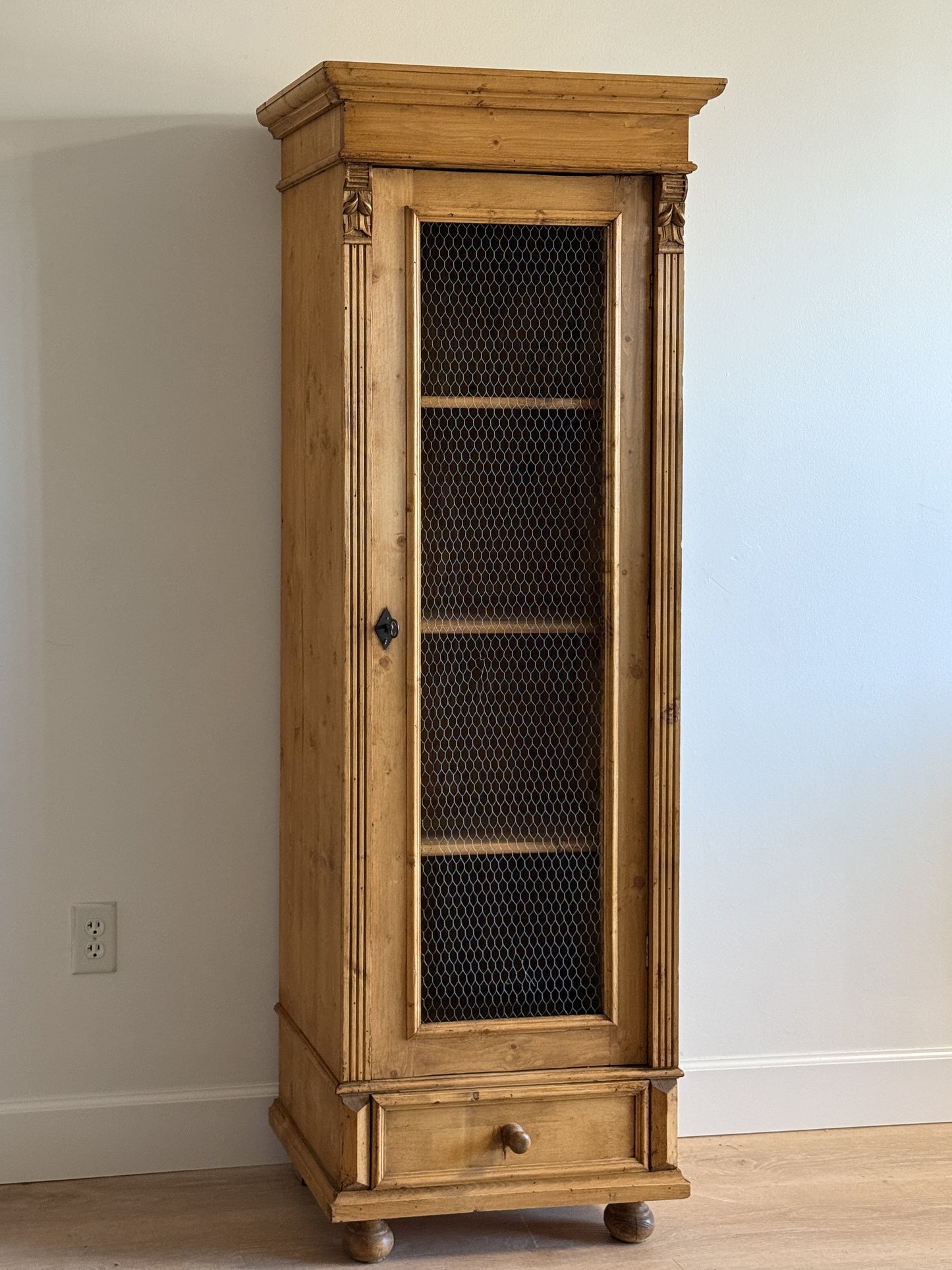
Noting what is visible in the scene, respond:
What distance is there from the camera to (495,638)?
2.13 meters

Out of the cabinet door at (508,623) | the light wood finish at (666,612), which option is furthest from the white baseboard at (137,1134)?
the light wood finish at (666,612)

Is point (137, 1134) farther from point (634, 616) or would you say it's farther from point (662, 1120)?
point (634, 616)

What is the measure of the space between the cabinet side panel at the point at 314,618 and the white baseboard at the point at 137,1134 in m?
0.23

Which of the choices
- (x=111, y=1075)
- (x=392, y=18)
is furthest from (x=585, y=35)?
(x=111, y=1075)

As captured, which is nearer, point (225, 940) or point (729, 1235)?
point (729, 1235)

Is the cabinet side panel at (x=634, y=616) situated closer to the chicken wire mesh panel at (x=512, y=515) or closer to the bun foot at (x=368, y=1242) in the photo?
the chicken wire mesh panel at (x=512, y=515)

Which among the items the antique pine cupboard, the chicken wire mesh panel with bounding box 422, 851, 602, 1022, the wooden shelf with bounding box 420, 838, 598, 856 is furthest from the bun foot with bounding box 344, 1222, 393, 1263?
the wooden shelf with bounding box 420, 838, 598, 856

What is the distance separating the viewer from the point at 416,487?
2.05 meters

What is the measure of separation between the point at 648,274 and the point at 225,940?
1.35 m

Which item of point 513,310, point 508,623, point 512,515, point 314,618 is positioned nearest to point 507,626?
point 508,623

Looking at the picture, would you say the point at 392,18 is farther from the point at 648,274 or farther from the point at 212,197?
the point at 648,274

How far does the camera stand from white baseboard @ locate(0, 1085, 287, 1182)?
7.77ft

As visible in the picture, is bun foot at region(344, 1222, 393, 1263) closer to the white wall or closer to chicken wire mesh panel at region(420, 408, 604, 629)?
the white wall

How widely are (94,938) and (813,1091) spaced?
4.49 ft
